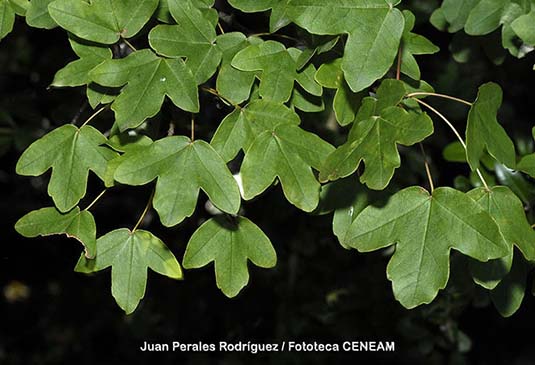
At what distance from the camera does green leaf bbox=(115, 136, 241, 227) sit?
1609mm

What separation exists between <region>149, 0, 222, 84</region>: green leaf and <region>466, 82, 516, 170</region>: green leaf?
1.65 ft

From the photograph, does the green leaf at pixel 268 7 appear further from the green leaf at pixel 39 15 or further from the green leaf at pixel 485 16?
the green leaf at pixel 485 16

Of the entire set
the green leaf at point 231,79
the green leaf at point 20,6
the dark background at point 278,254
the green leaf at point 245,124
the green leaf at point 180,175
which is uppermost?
the green leaf at point 20,6

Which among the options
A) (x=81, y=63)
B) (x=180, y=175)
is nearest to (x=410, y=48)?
(x=180, y=175)

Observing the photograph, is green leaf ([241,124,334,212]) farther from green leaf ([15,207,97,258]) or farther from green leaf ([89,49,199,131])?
green leaf ([15,207,97,258])

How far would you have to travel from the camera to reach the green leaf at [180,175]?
5.28ft

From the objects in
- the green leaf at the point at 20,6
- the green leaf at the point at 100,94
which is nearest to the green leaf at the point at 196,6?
the green leaf at the point at 100,94

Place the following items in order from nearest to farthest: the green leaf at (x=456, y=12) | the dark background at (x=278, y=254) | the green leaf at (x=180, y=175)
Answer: the green leaf at (x=180, y=175) < the green leaf at (x=456, y=12) < the dark background at (x=278, y=254)

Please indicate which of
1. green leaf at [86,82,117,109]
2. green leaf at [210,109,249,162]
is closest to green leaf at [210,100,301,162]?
green leaf at [210,109,249,162]

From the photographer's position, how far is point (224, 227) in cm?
178

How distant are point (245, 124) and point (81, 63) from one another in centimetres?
35

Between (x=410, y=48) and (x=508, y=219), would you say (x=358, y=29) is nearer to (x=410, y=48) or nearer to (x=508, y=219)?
(x=410, y=48)

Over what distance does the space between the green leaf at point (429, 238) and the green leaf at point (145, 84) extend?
440 millimetres

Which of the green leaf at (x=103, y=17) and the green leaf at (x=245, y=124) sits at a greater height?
the green leaf at (x=103, y=17)
